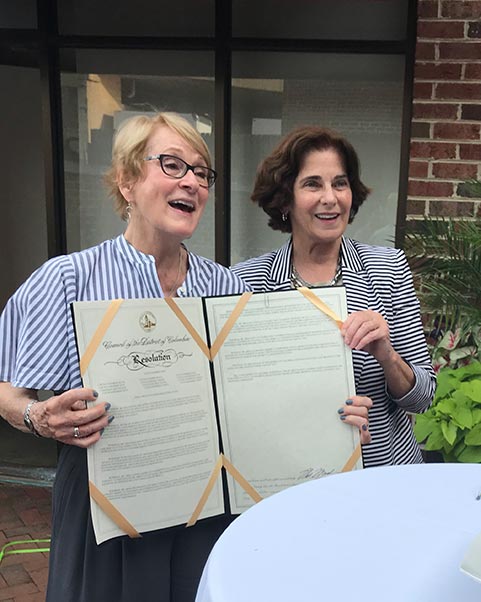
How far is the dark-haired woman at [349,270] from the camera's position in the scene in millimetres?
1838

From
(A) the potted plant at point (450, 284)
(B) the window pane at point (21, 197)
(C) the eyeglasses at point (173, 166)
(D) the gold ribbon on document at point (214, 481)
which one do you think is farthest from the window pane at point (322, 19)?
(D) the gold ribbon on document at point (214, 481)

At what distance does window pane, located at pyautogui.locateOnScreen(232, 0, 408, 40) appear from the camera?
3.54 metres

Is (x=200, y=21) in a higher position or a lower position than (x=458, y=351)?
higher

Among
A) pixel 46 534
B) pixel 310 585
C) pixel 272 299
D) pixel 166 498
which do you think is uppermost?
pixel 272 299

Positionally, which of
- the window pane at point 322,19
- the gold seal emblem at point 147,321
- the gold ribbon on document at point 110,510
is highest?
the window pane at point 322,19

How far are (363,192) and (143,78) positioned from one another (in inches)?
93.9

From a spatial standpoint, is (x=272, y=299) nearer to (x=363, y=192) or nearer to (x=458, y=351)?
(x=363, y=192)

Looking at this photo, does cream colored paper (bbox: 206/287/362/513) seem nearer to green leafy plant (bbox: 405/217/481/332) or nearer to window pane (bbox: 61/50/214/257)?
green leafy plant (bbox: 405/217/481/332)

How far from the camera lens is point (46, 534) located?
387cm

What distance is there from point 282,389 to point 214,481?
0.28 meters

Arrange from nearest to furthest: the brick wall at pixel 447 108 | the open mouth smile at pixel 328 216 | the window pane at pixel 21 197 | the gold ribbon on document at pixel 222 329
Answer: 1. the gold ribbon on document at pixel 222 329
2. the open mouth smile at pixel 328 216
3. the brick wall at pixel 447 108
4. the window pane at pixel 21 197

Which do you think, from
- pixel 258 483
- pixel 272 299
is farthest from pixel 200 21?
pixel 258 483

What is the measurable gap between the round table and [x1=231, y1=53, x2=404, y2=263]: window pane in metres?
2.86

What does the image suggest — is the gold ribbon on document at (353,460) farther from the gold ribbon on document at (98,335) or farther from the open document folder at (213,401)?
the gold ribbon on document at (98,335)
